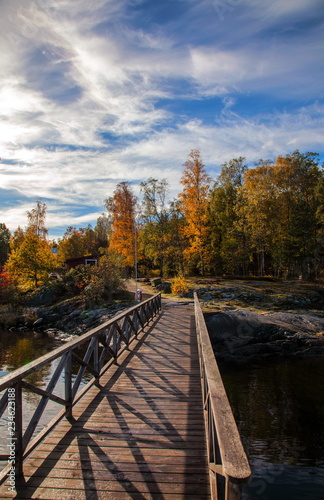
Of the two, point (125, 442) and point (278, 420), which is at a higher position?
point (125, 442)

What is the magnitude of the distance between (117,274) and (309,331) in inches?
516

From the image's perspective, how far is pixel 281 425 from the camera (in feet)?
26.2

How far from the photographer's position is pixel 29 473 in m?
2.91

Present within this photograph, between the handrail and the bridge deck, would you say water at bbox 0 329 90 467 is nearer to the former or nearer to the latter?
the bridge deck

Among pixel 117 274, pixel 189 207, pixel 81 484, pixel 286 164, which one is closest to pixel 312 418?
pixel 81 484

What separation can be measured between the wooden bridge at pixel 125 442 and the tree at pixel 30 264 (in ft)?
85.0

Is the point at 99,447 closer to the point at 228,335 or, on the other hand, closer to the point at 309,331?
the point at 228,335

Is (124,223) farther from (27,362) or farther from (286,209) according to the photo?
(27,362)

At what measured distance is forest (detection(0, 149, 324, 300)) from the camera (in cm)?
2867

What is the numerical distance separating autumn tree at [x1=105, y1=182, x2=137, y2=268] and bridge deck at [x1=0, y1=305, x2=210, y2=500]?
1029 inches

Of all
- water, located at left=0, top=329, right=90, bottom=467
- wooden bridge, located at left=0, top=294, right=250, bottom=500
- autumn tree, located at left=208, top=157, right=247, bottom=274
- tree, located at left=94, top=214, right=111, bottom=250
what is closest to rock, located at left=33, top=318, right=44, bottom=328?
water, located at left=0, top=329, right=90, bottom=467

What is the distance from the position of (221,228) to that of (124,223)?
10814 millimetres

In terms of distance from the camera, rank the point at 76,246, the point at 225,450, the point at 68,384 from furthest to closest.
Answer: the point at 76,246, the point at 68,384, the point at 225,450

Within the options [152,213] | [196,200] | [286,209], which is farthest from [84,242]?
[286,209]
